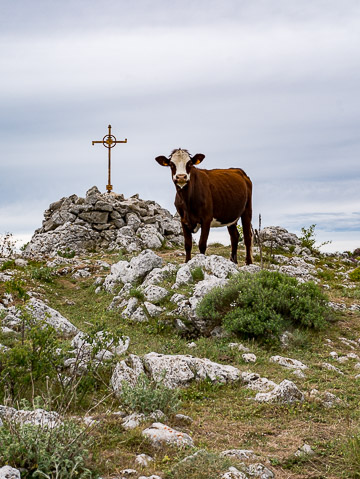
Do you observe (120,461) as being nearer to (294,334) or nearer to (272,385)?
(272,385)

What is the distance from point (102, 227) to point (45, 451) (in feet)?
67.6

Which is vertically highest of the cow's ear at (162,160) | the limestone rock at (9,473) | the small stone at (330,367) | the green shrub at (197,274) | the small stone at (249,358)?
the cow's ear at (162,160)

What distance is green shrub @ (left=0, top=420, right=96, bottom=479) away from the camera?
4582 millimetres

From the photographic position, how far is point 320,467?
5.43m

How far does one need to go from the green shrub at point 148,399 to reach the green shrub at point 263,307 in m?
4.12

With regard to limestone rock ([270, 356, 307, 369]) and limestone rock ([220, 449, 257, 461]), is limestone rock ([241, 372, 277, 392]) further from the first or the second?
limestone rock ([220, 449, 257, 461])

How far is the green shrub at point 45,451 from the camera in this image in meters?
4.58

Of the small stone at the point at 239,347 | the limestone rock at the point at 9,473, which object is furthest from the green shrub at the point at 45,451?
the small stone at the point at 239,347

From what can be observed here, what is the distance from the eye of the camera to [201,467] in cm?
484

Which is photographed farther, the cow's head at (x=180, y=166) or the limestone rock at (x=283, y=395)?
the cow's head at (x=180, y=166)

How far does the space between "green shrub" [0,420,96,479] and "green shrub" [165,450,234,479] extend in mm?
767

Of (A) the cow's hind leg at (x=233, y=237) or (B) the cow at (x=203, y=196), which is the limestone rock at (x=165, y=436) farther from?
(A) the cow's hind leg at (x=233, y=237)

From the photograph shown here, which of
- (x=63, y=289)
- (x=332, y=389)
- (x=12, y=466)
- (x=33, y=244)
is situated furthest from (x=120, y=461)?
(x=33, y=244)

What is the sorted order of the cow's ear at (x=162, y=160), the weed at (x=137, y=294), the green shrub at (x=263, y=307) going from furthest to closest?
the cow's ear at (x=162, y=160) < the weed at (x=137, y=294) < the green shrub at (x=263, y=307)
